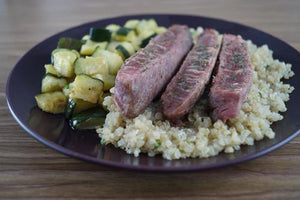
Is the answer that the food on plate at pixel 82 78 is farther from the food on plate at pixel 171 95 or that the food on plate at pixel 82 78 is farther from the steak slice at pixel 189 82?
the steak slice at pixel 189 82

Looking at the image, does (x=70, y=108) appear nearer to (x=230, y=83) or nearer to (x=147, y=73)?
(x=147, y=73)

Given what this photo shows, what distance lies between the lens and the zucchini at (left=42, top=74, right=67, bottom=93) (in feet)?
10.7

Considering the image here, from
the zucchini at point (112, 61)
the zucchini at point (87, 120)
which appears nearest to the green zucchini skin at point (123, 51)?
the zucchini at point (112, 61)

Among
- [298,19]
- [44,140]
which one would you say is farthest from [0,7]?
[298,19]

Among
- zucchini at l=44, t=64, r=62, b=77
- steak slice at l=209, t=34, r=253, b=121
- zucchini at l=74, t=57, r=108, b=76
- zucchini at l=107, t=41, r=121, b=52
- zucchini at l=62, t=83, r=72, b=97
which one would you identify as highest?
steak slice at l=209, t=34, r=253, b=121

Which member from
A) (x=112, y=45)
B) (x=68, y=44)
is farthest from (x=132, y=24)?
(x=68, y=44)

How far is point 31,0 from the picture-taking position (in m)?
6.49

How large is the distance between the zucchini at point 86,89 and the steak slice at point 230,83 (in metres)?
0.98

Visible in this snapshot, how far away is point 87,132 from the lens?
9.25ft

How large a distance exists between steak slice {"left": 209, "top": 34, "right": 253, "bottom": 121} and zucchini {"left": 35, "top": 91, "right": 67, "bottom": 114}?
129 cm

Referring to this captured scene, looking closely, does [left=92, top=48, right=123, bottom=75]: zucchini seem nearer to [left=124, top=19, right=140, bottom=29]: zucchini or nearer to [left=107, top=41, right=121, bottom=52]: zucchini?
[left=107, top=41, right=121, bottom=52]: zucchini

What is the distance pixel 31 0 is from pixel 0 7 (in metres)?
0.56

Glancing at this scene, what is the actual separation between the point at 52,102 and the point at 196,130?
4.13 feet

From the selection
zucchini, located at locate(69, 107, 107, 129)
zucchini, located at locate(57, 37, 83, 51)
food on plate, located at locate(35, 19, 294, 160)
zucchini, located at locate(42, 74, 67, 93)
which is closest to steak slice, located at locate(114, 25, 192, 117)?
food on plate, located at locate(35, 19, 294, 160)
